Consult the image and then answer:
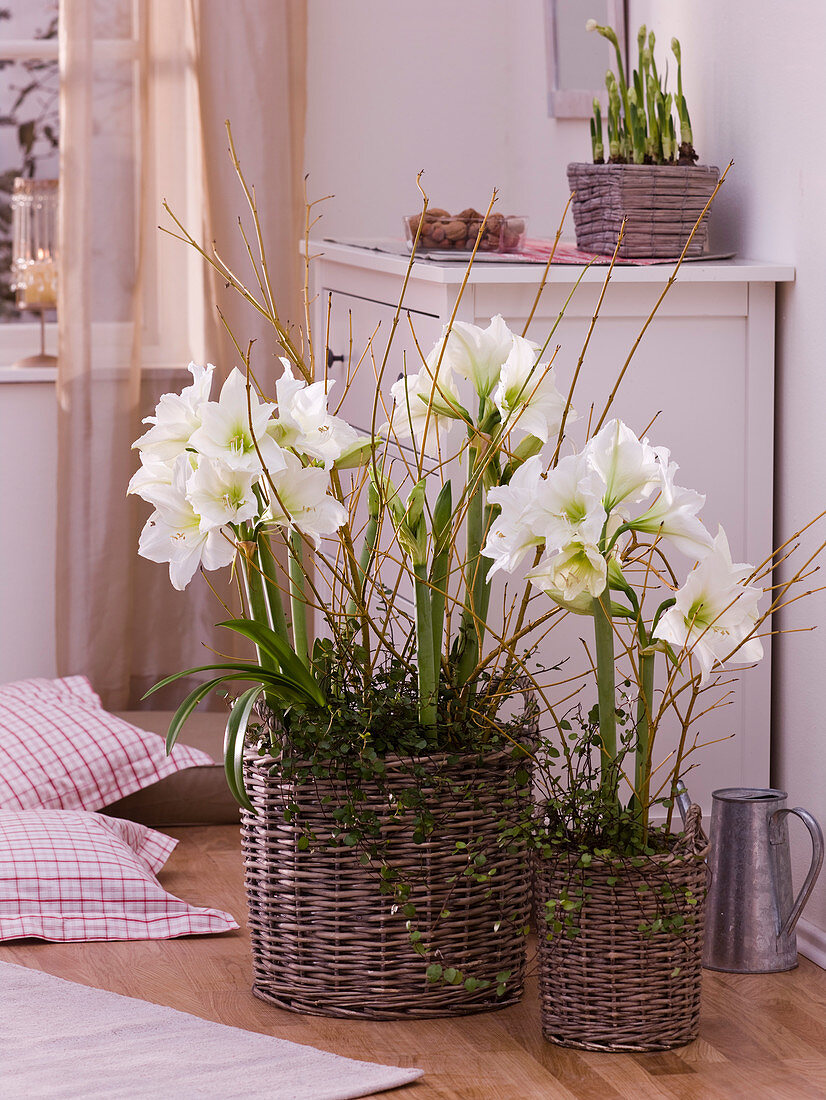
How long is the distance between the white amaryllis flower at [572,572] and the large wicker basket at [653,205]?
71cm

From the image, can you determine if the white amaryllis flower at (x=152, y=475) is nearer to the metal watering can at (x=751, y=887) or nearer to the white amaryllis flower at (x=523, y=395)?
the white amaryllis flower at (x=523, y=395)

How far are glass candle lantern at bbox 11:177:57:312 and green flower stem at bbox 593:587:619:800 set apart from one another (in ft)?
6.33

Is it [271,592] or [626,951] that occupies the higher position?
[271,592]

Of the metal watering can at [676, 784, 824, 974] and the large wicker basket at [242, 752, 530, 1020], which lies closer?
the large wicker basket at [242, 752, 530, 1020]

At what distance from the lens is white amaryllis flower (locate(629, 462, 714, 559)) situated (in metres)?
1.52

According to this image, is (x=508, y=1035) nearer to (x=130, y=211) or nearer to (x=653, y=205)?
(x=653, y=205)

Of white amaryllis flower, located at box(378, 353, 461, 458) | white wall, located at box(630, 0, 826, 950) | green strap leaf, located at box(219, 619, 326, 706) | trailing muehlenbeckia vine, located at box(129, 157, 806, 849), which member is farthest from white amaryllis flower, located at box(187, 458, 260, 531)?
white wall, located at box(630, 0, 826, 950)

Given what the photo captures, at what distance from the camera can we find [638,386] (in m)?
2.08

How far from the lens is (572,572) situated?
1.52 meters

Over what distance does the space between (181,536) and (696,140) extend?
3.77ft

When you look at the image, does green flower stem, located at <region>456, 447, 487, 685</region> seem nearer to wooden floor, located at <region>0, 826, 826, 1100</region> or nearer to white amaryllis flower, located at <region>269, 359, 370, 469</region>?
white amaryllis flower, located at <region>269, 359, 370, 469</region>

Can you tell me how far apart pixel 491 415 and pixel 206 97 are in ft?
5.03

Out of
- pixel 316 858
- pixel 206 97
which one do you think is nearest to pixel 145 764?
pixel 316 858

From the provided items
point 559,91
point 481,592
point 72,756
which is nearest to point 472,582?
point 481,592
